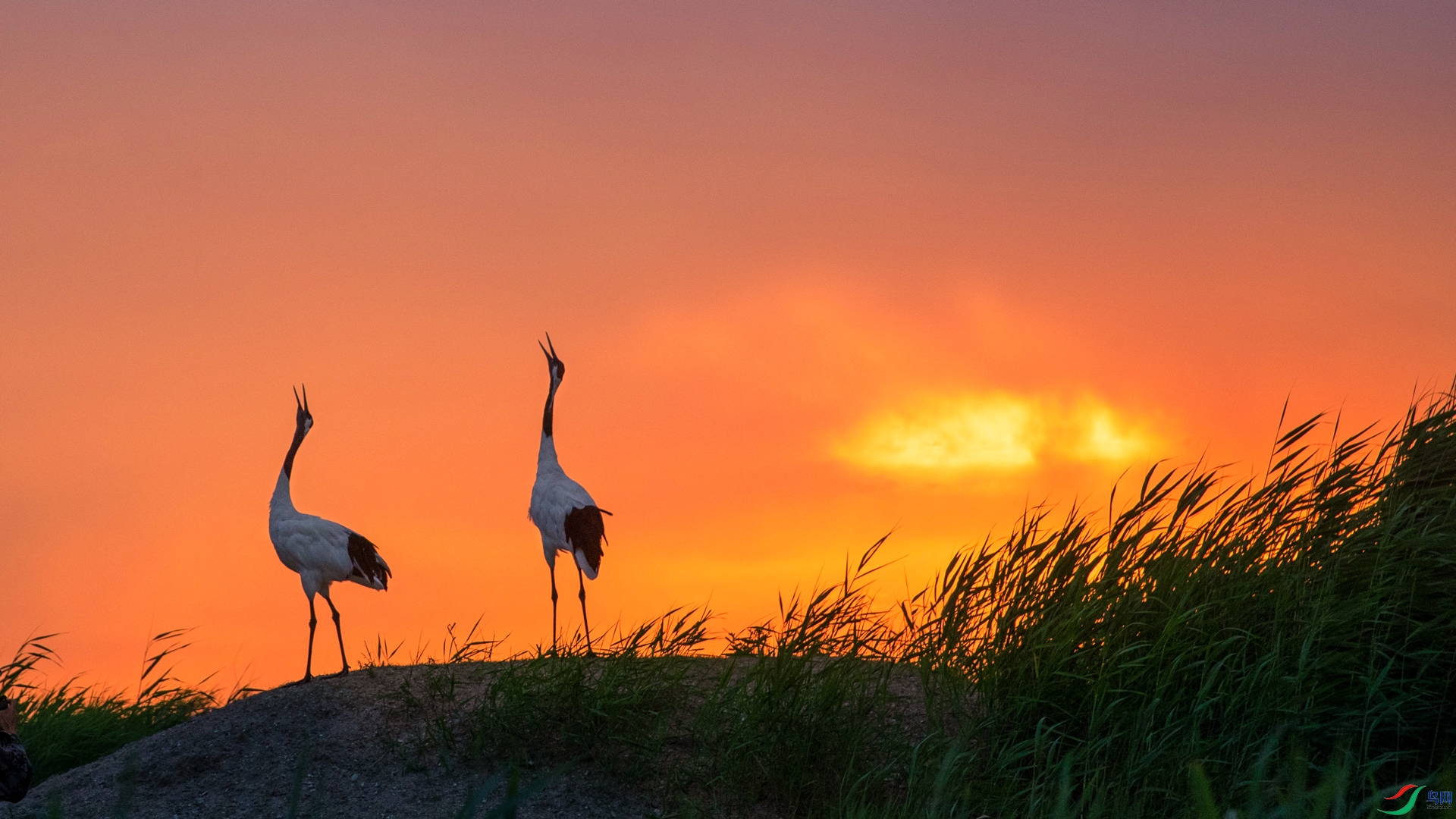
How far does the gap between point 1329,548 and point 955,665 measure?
294 cm

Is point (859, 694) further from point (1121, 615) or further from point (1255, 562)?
point (1255, 562)

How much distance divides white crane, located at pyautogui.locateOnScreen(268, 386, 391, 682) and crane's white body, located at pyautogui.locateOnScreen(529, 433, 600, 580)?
1.55m

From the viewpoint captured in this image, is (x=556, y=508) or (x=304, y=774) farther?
(x=556, y=508)
